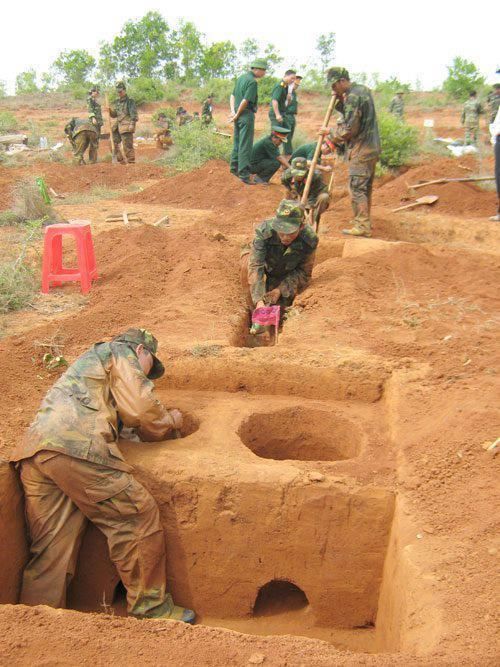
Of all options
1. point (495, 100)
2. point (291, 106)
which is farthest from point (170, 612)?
point (495, 100)

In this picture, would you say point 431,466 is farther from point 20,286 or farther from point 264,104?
point 264,104

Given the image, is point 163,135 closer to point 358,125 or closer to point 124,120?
point 124,120

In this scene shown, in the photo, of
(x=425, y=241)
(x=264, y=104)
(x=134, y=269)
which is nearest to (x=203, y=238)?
(x=134, y=269)

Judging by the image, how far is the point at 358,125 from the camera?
7.71 meters

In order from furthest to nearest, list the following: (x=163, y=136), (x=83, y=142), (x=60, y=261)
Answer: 1. (x=163, y=136)
2. (x=83, y=142)
3. (x=60, y=261)

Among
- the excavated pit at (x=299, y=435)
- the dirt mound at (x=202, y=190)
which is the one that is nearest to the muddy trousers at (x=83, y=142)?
the dirt mound at (x=202, y=190)

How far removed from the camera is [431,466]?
3.83 metres

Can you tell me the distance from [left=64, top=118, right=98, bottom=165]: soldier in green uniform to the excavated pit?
12.9 m

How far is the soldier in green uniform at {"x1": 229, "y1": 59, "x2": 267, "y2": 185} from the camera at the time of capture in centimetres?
1072

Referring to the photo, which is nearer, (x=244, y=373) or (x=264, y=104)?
(x=244, y=373)

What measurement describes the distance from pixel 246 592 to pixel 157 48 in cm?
3333

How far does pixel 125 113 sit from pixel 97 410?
1305 cm

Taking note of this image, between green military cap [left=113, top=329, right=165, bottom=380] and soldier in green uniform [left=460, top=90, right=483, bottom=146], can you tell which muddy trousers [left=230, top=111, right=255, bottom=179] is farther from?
green military cap [left=113, top=329, right=165, bottom=380]

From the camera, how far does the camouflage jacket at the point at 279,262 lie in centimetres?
639
